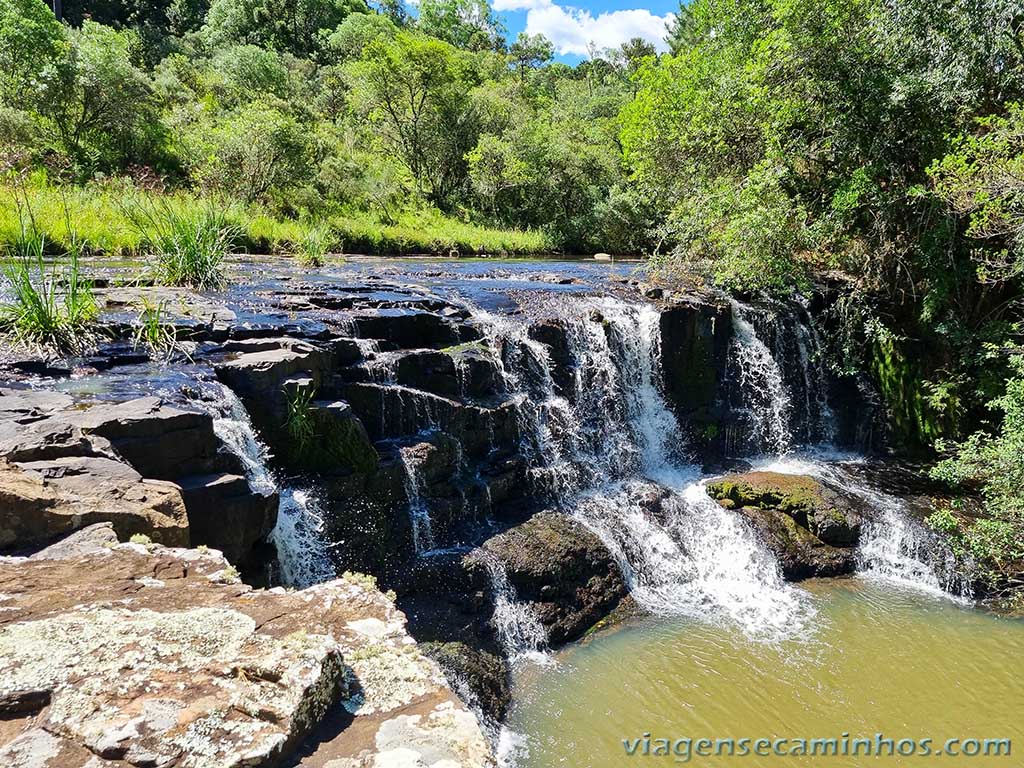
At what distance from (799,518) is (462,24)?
2346 inches

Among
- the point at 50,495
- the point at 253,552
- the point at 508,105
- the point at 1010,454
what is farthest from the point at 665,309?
the point at 508,105

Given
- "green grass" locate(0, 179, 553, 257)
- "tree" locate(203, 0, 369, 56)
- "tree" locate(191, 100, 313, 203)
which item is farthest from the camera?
"tree" locate(203, 0, 369, 56)

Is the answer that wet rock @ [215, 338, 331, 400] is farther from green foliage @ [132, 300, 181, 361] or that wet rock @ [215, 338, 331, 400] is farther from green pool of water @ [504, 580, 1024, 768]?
green pool of water @ [504, 580, 1024, 768]

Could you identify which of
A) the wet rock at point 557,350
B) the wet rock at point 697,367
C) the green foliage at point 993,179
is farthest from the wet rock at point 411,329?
the green foliage at point 993,179

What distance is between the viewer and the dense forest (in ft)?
29.2

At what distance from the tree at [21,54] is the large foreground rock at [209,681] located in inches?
738

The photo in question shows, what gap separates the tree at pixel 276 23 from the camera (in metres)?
41.7

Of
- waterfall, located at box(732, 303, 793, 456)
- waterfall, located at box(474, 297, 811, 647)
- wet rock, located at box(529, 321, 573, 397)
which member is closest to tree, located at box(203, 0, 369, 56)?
wet rock, located at box(529, 321, 573, 397)

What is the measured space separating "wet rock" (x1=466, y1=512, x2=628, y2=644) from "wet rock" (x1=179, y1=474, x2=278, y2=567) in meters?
2.32

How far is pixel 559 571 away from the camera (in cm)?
688

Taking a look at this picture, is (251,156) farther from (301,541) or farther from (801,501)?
(801,501)

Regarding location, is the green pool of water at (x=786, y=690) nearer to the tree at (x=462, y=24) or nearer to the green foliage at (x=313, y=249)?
the green foliage at (x=313, y=249)

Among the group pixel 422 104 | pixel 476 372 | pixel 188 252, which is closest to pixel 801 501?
pixel 476 372

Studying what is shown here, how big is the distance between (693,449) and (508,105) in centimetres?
2187
